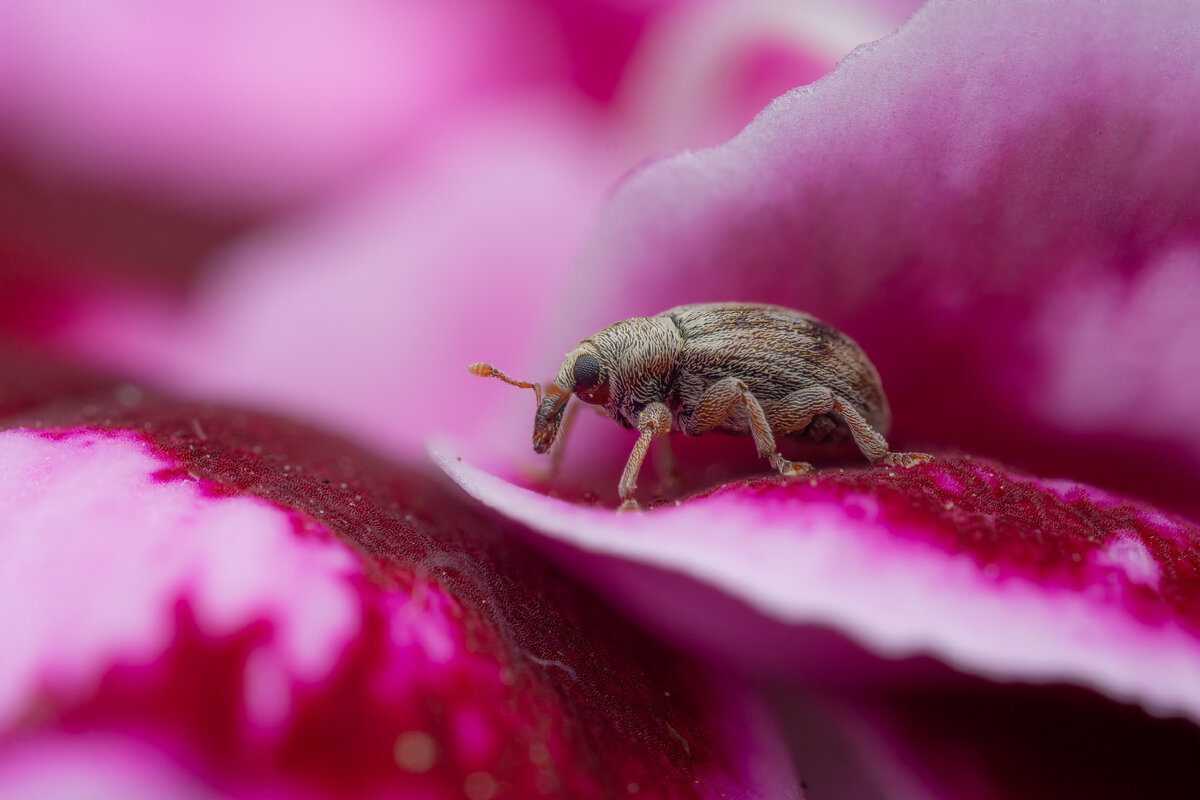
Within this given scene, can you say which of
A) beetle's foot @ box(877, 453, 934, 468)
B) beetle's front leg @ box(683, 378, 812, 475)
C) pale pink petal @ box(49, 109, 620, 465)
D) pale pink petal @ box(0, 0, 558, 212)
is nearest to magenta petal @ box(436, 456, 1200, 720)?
beetle's foot @ box(877, 453, 934, 468)

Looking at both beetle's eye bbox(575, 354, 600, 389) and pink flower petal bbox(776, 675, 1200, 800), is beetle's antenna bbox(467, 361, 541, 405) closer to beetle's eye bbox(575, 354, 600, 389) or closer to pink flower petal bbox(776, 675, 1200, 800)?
beetle's eye bbox(575, 354, 600, 389)

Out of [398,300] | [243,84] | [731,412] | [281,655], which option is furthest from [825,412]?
[243,84]

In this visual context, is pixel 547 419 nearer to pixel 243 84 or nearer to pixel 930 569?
pixel 930 569

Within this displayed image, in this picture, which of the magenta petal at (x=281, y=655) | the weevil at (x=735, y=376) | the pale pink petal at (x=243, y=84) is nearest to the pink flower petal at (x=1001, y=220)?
the weevil at (x=735, y=376)

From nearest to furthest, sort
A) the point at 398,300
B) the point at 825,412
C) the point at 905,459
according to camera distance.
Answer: the point at 905,459 → the point at 825,412 → the point at 398,300

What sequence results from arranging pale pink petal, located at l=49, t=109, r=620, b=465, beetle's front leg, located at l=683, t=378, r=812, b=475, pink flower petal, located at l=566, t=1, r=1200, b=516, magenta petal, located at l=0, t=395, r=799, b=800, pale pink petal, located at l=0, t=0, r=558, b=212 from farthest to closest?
pale pink petal, located at l=0, t=0, r=558, b=212
pale pink petal, located at l=49, t=109, r=620, b=465
beetle's front leg, located at l=683, t=378, r=812, b=475
pink flower petal, located at l=566, t=1, r=1200, b=516
magenta petal, located at l=0, t=395, r=799, b=800

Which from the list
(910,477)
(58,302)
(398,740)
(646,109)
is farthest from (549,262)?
(398,740)
